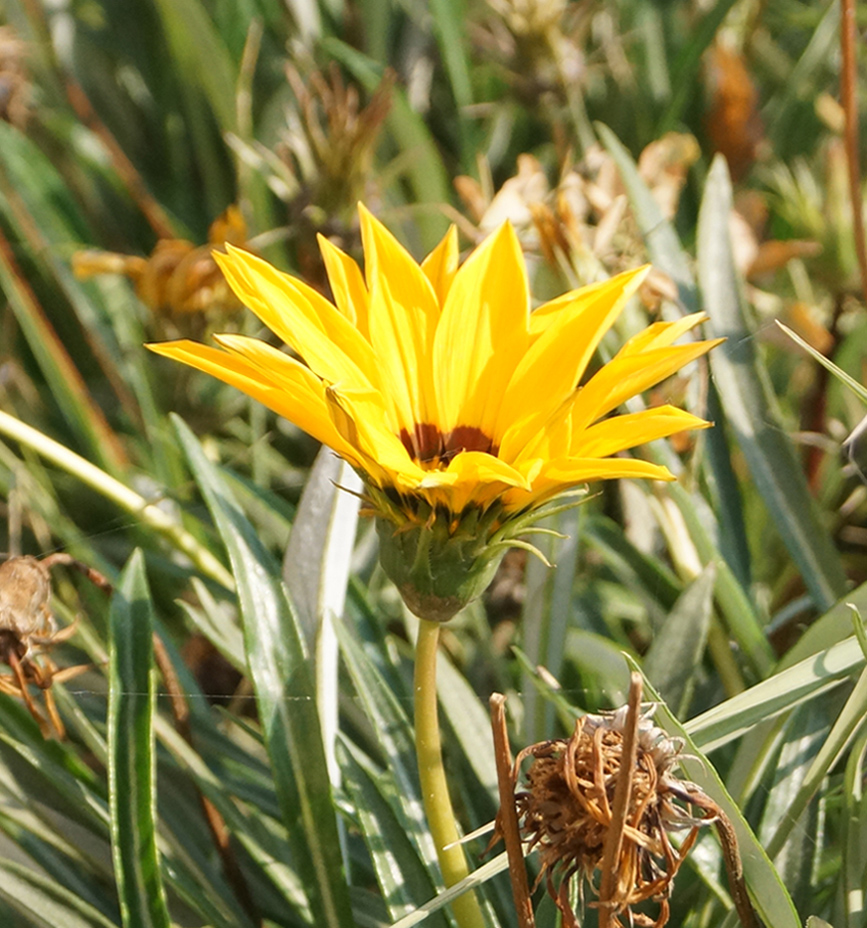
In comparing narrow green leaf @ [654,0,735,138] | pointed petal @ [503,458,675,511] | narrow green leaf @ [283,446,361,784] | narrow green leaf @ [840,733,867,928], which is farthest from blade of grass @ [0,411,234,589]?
narrow green leaf @ [654,0,735,138]

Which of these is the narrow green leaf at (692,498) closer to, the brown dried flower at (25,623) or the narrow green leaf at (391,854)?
the narrow green leaf at (391,854)

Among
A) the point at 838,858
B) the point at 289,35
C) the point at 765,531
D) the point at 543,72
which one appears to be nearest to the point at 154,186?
the point at 289,35

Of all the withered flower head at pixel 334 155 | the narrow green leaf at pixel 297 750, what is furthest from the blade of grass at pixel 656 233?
the narrow green leaf at pixel 297 750

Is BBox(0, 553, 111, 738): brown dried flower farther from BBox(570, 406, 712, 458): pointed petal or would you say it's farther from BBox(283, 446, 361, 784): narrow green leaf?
BBox(570, 406, 712, 458): pointed petal

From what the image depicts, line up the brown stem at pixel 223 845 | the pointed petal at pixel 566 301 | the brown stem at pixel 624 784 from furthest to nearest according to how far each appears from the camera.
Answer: the brown stem at pixel 223 845 < the pointed petal at pixel 566 301 < the brown stem at pixel 624 784

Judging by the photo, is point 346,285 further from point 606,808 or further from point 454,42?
point 454,42

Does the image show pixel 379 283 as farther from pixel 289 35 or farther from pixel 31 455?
pixel 289 35

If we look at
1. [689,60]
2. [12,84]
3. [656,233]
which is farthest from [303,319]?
[689,60]
